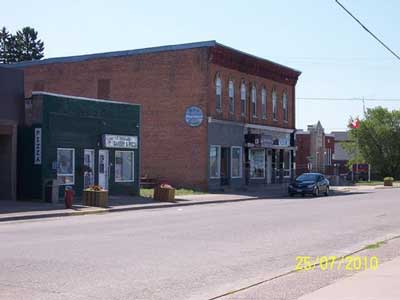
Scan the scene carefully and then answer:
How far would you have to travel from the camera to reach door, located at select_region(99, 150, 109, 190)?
33156 millimetres

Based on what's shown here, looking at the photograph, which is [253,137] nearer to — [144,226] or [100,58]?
[100,58]

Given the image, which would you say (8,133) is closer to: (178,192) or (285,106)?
(178,192)

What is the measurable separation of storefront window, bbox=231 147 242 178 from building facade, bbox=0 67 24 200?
1898cm

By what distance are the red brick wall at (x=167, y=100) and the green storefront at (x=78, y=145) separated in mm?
6571

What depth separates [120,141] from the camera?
34281 millimetres

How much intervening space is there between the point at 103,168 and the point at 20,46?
56159 mm

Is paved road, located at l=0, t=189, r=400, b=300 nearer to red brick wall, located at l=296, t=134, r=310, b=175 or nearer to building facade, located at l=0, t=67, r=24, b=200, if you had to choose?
building facade, located at l=0, t=67, r=24, b=200

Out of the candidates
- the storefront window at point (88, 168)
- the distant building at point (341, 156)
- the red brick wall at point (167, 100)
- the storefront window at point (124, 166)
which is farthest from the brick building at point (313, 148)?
the storefront window at point (88, 168)

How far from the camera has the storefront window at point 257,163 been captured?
157 feet

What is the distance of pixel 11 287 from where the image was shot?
9.53 metres

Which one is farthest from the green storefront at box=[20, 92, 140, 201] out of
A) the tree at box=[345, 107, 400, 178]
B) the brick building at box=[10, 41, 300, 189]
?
the tree at box=[345, 107, 400, 178]

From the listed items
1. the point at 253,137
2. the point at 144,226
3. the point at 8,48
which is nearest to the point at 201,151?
the point at 253,137

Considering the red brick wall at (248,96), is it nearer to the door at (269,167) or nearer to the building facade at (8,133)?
the door at (269,167)

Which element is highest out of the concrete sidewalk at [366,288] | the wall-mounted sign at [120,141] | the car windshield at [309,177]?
the wall-mounted sign at [120,141]
